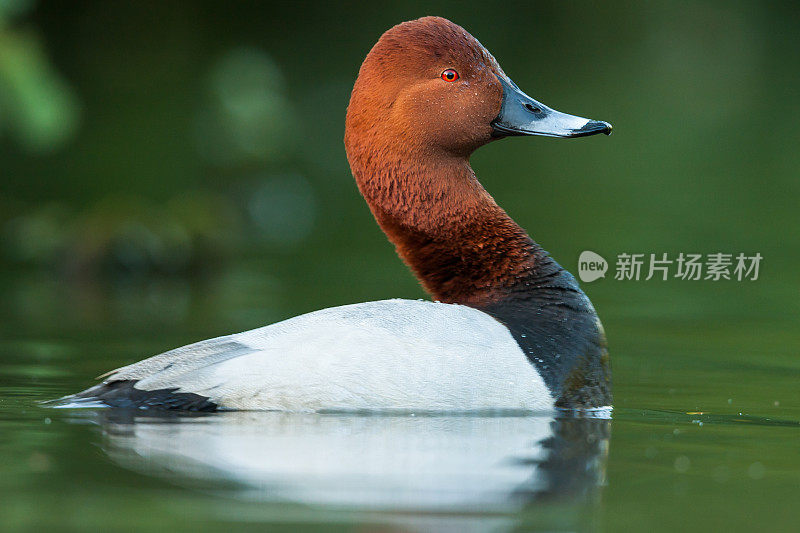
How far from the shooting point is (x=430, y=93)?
6.35 m

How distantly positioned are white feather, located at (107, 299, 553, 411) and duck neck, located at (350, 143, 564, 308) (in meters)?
0.83

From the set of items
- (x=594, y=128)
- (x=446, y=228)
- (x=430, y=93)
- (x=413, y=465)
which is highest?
(x=430, y=93)

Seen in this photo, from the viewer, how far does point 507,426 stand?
16.9 ft

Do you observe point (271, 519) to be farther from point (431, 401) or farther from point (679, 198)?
point (679, 198)

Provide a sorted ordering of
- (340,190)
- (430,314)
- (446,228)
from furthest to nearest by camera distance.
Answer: (340,190), (446,228), (430,314)

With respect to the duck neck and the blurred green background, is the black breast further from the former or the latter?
the blurred green background

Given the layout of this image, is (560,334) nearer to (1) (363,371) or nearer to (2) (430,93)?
(1) (363,371)

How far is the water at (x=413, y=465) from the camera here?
12.1ft

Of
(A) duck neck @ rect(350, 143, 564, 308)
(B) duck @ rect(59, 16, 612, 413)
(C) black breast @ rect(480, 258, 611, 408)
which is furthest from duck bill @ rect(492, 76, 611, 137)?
(C) black breast @ rect(480, 258, 611, 408)

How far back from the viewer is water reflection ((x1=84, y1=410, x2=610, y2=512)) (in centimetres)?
397

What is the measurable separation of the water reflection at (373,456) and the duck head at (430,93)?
5.48 feet

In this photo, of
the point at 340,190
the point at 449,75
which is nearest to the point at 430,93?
the point at 449,75

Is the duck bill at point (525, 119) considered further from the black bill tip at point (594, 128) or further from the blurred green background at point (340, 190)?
the blurred green background at point (340, 190)

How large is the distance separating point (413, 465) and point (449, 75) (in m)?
2.60
